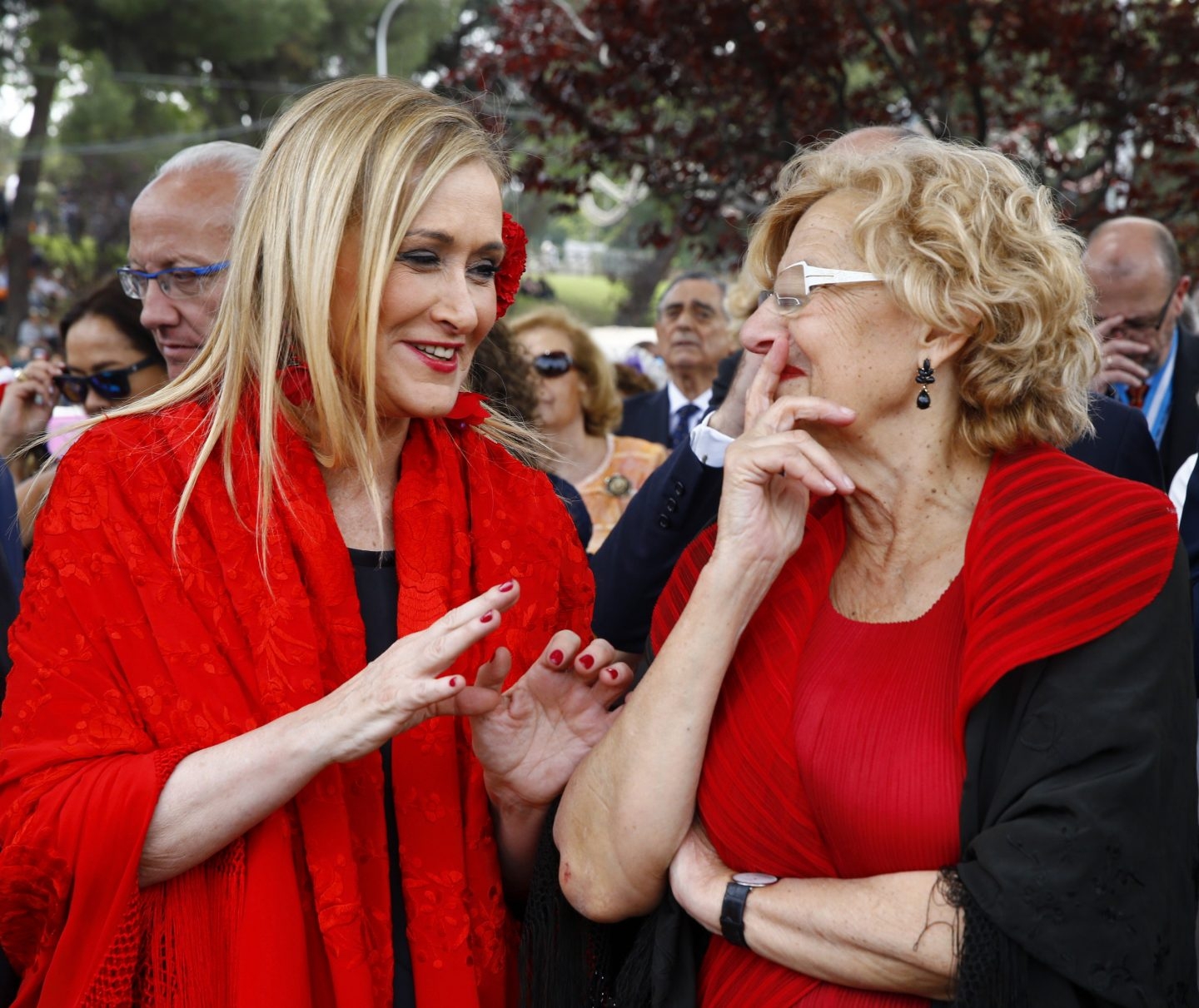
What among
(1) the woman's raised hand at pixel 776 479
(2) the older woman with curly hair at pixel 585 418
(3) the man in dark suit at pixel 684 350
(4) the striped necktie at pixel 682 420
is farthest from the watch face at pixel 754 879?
(3) the man in dark suit at pixel 684 350

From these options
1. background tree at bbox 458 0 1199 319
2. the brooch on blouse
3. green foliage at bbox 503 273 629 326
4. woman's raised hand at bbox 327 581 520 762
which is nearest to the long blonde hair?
woman's raised hand at bbox 327 581 520 762

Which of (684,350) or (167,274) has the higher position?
(167,274)

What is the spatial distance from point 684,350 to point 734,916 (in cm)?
571

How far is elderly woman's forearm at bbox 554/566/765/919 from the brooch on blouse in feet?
11.9

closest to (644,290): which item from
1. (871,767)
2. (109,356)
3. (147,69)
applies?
(147,69)

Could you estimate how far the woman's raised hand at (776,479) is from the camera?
2305 millimetres

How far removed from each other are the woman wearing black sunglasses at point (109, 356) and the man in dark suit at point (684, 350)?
139 inches

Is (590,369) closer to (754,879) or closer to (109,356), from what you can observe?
(109,356)

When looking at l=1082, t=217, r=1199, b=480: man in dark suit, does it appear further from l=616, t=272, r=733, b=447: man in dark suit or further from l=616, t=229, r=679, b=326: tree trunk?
l=616, t=229, r=679, b=326: tree trunk

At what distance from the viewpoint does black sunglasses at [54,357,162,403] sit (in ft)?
13.8

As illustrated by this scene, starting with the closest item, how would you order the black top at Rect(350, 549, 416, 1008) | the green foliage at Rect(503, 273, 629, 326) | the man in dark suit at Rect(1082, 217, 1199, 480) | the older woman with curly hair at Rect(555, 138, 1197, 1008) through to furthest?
1. the older woman with curly hair at Rect(555, 138, 1197, 1008)
2. the black top at Rect(350, 549, 416, 1008)
3. the man in dark suit at Rect(1082, 217, 1199, 480)
4. the green foliage at Rect(503, 273, 629, 326)

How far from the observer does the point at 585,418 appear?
20.9 ft

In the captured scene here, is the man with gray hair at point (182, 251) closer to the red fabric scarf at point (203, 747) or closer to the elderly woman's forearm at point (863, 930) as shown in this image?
the red fabric scarf at point (203, 747)

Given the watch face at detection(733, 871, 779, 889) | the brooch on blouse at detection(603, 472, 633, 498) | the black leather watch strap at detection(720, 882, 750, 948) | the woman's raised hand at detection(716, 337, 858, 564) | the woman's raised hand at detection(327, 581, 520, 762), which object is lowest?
the brooch on blouse at detection(603, 472, 633, 498)
